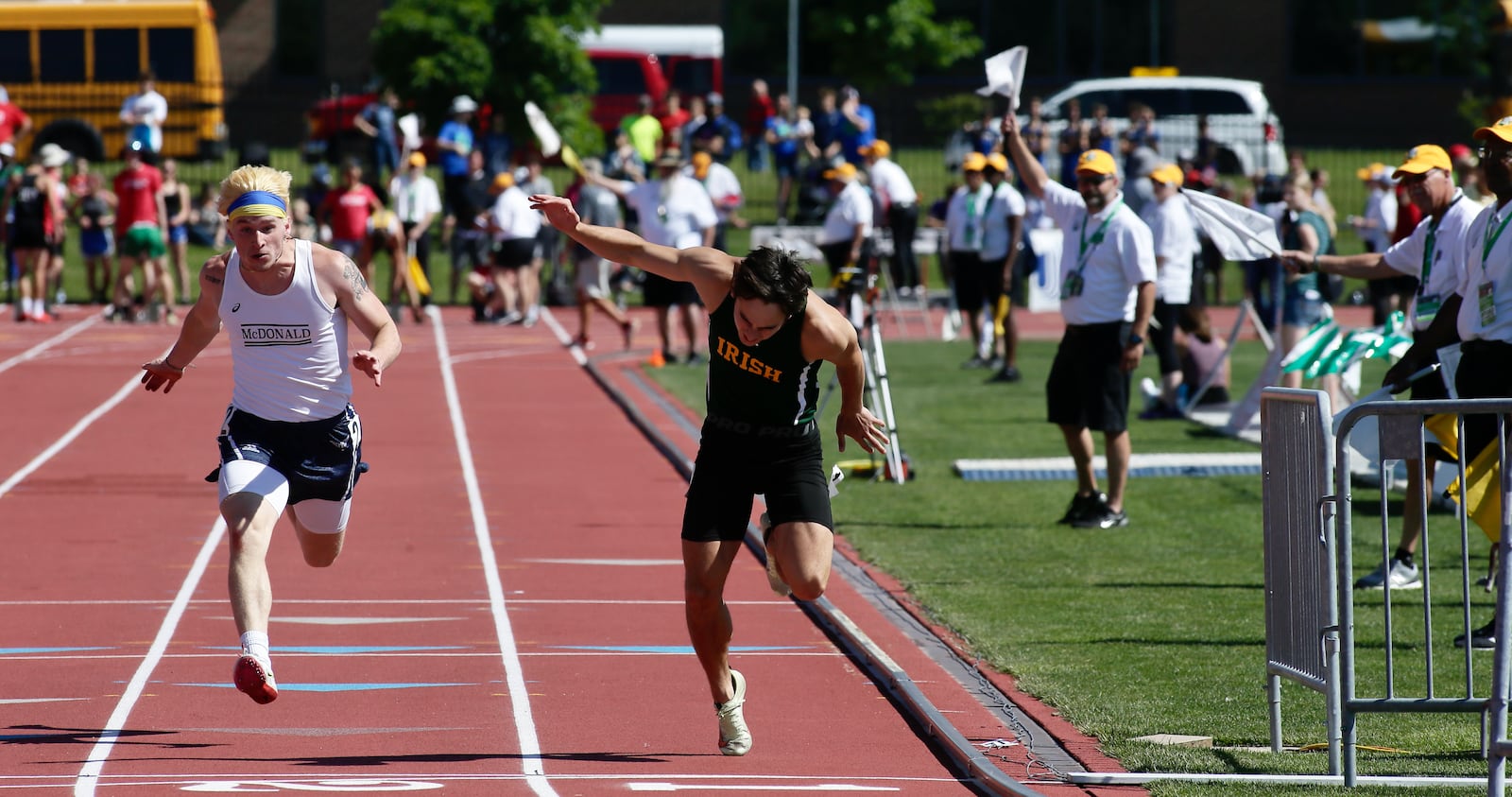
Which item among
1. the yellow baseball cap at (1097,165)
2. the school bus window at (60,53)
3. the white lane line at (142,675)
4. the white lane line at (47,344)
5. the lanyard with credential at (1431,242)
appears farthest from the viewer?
the school bus window at (60,53)

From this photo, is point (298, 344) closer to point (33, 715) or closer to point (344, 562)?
point (33, 715)

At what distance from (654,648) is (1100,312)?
13.2ft

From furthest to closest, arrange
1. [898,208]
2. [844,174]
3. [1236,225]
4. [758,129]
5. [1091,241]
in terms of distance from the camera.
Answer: [758,129]
[898,208]
[844,174]
[1091,241]
[1236,225]

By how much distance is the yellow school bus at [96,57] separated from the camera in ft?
115

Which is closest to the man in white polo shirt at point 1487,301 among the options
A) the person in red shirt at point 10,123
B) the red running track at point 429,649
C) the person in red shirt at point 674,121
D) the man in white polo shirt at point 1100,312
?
the red running track at point 429,649

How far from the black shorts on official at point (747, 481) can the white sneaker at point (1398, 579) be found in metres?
4.07

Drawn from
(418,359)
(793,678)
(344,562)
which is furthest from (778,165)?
(793,678)

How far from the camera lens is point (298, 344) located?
725cm

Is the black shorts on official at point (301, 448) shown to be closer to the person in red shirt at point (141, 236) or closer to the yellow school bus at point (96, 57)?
the person in red shirt at point (141, 236)

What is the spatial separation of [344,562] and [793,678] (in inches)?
139

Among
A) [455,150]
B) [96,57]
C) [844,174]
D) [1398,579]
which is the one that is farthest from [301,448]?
[96,57]

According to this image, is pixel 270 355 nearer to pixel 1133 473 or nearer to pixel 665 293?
pixel 1133 473

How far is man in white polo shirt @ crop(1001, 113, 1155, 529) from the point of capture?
→ 11523 mm

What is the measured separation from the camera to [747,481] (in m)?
6.86
